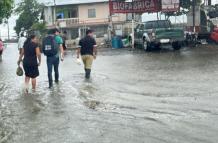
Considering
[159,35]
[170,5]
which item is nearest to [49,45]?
[159,35]

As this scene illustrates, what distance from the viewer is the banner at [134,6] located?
35594 millimetres

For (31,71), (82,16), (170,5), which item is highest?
(82,16)

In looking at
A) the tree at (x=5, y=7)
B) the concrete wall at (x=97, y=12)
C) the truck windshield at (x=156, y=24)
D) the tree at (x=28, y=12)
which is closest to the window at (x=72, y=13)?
the concrete wall at (x=97, y=12)

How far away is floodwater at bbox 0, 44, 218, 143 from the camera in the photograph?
8.26 metres

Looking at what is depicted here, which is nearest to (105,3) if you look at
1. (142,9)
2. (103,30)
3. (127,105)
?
(103,30)

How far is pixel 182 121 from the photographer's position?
9086mm

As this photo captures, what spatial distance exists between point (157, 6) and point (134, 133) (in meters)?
27.9

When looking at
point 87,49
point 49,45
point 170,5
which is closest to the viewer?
point 49,45

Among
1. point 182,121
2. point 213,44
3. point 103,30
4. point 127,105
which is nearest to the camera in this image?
point 182,121

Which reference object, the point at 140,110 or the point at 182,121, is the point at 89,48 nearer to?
the point at 140,110

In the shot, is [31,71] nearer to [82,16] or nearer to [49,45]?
[49,45]

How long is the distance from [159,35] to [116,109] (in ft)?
61.6

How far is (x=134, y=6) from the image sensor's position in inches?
1417

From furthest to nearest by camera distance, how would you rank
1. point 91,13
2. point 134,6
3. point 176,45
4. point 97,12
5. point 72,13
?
1. point 72,13
2. point 97,12
3. point 91,13
4. point 134,6
5. point 176,45
